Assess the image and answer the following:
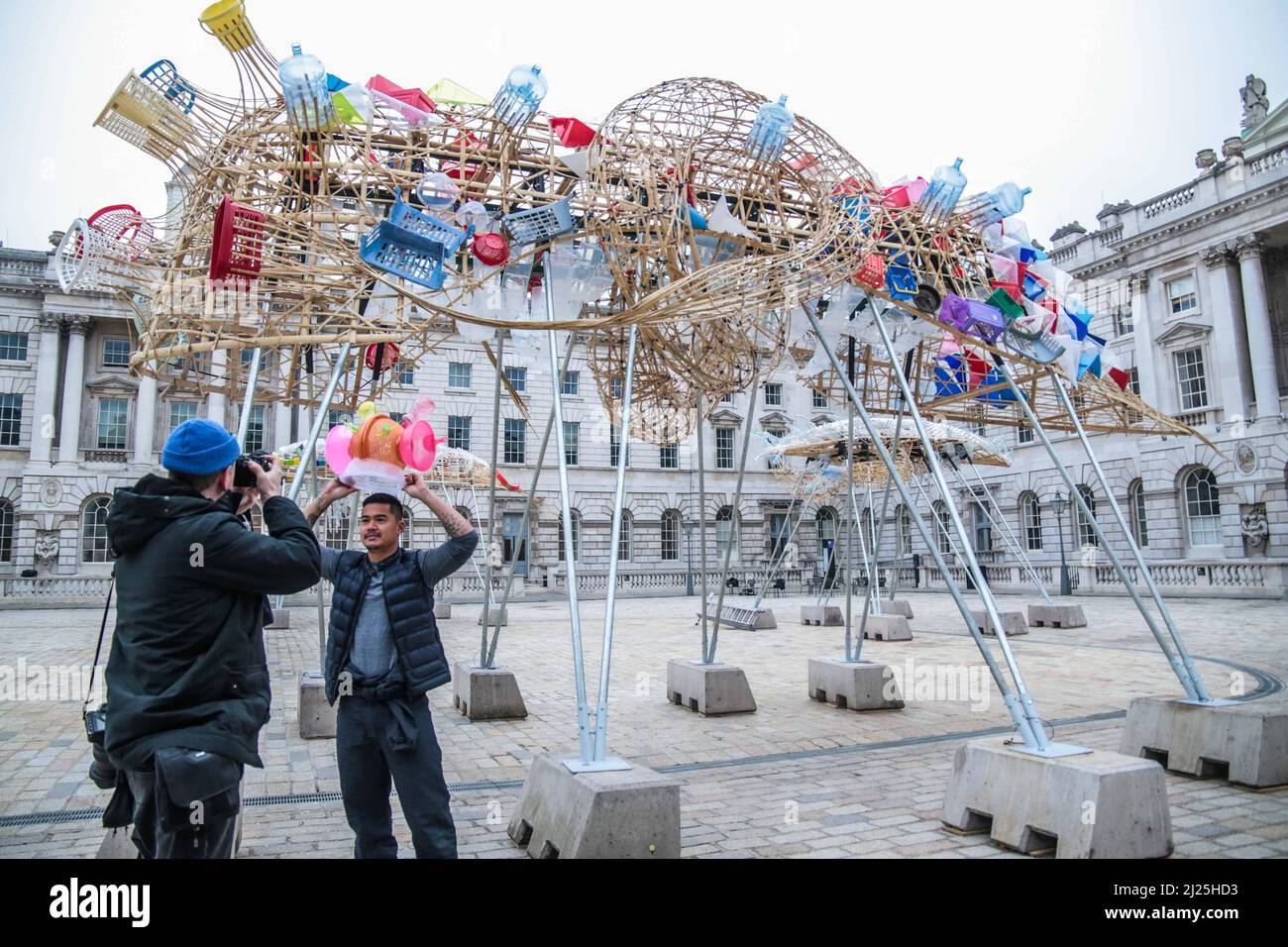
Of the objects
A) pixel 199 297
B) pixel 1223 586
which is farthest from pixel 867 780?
pixel 1223 586

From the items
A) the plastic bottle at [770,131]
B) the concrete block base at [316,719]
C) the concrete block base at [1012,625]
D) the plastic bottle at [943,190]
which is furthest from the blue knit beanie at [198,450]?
the concrete block base at [1012,625]

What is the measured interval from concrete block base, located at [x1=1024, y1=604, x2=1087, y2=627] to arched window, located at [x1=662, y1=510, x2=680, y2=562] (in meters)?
27.5

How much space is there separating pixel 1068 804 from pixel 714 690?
15.4 feet

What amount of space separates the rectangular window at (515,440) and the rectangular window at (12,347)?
24.4m

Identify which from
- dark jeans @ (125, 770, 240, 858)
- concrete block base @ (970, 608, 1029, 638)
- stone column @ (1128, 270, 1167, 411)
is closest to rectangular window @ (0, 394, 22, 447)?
concrete block base @ (970, 608, 1029, 638)

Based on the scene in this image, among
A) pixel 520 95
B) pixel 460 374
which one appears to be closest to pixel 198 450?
pixel 520 95

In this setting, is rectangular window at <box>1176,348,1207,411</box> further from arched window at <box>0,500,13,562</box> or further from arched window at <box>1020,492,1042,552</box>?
arched window at <box>0,500,13,562</box>

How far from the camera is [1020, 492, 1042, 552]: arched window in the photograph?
39906mm

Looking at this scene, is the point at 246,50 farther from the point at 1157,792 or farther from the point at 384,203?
the point at 1157,792

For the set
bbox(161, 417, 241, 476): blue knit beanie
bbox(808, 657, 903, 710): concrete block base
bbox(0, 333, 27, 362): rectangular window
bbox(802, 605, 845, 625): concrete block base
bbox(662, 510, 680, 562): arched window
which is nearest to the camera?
bbox(161, 417, 241, 476): blue knit beanie

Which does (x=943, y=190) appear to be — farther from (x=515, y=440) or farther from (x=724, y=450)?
(x=724, y=450)

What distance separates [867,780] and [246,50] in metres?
6.73
